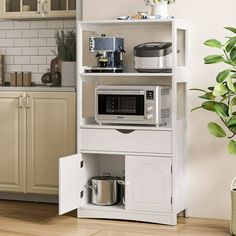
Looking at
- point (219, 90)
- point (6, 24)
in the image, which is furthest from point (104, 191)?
point (6, 24)

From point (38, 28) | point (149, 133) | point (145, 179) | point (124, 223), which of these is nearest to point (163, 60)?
point (149, 133)

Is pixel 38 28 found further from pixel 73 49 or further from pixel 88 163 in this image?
pixel 88 163

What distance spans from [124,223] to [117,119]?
0.75 m

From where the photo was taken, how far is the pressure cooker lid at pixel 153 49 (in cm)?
489

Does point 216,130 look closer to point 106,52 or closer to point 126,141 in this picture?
point 126,141

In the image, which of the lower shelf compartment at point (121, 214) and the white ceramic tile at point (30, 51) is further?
the white ceramic tile at point (30, 51)

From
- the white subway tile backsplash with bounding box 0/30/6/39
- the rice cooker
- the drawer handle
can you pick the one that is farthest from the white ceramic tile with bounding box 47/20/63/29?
the drawer handle

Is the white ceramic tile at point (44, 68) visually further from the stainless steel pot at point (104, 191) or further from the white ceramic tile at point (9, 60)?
the stainless steel pot at point (104, 191)

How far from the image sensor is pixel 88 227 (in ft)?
16.1

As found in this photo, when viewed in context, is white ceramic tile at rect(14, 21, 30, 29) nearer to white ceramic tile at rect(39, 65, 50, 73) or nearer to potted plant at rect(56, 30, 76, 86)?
white ceramic tile at rect(39, 65, 50, 73)

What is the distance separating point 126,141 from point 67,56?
105 cm

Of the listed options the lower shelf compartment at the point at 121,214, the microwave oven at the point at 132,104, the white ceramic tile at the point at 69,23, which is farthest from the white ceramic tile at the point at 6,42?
the lower shelf compartment at the point at 121,214

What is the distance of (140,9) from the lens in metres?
5.31

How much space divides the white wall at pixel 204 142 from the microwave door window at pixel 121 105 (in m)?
0.44
